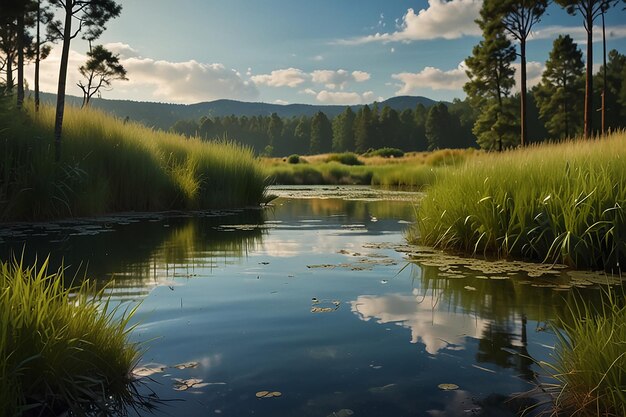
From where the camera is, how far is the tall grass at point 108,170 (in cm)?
902

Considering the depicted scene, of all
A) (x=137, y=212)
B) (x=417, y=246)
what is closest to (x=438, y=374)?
(x=417, y=246)

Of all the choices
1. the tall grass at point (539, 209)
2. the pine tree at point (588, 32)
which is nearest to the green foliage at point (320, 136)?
the pine tree at point (588, 32)

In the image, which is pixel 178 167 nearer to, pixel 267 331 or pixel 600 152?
pixel 600 152

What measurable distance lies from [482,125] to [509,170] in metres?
32.2

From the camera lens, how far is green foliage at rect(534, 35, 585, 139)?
4578cm

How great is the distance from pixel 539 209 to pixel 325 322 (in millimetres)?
3570

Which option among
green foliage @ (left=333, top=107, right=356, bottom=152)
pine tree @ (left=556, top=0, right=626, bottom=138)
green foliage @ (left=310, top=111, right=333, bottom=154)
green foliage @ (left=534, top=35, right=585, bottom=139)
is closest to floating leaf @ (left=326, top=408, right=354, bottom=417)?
pine tree @ (left=556, top=0, right=626, bottom=138)

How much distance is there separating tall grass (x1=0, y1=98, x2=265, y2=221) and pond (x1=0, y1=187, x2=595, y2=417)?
143 cm

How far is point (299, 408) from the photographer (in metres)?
2.39

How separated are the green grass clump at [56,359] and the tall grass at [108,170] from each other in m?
6.95

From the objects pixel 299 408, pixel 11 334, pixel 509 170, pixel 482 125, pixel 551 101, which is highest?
pixel 551 101

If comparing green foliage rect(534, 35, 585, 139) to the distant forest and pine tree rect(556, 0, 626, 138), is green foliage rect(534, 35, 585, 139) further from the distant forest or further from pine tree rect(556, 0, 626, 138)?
pine tree rect(556, 0, 626, 138)

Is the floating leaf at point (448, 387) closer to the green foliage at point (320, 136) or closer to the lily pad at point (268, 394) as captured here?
the lily pad at point (268, 394)

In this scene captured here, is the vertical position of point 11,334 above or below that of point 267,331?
above
